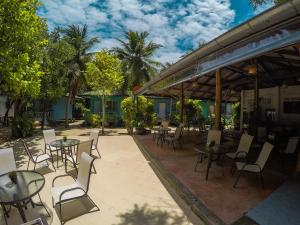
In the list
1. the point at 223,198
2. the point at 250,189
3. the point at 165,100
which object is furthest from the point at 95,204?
the point at 165,100

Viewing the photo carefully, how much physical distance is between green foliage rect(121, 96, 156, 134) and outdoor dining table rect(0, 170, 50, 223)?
12.0 metres

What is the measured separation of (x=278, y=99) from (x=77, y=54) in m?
18.3

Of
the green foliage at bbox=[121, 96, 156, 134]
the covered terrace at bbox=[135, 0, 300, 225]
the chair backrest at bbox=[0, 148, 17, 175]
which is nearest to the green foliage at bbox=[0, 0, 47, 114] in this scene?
the chair backrest at bbox=[0, 148, 17, 175]

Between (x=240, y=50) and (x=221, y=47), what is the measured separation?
19.9 inches

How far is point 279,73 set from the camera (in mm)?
11906

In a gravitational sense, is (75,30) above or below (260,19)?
above

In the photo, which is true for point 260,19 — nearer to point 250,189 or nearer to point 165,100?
point 250,189

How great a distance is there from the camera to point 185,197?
17.1 feet

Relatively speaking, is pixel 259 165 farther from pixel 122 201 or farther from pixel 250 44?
pixel 122 201

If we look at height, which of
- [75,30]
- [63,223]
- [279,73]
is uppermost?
[75,30]

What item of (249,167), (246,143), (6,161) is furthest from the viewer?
(246,143)

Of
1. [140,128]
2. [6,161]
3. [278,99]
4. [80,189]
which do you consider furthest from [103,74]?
[80,189]

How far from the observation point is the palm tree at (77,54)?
74.1 ft

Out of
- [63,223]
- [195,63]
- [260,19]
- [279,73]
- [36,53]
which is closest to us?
[260,19]
